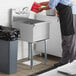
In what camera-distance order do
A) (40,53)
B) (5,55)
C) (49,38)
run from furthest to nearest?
(40,53) < (49,38) < (5,55)

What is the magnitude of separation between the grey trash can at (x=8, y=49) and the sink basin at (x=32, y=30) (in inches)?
9.7

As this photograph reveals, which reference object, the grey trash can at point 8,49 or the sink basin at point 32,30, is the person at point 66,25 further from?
the grey trash can at point 8,49

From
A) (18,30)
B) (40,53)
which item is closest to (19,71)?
(18,30)

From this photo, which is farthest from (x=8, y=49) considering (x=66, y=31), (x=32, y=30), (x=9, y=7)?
(x=66, y=31)

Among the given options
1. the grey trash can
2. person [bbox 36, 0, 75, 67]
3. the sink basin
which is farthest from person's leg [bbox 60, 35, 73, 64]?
the grey trash can

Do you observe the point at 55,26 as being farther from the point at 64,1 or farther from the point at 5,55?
the point at 5,55

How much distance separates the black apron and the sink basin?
1.39ft

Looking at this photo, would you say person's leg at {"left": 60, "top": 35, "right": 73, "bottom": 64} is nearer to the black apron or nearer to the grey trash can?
the black apron

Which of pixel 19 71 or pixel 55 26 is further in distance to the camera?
pixel 55 26

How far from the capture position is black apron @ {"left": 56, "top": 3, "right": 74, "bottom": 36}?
429cm

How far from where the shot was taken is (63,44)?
4.55 m

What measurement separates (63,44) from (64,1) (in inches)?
31.9

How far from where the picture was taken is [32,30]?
4402mm

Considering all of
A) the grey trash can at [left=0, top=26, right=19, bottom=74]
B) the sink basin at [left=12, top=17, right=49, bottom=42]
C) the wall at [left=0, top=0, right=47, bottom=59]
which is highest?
the wall at [left=0, top=0, right=47, bottom=59]
